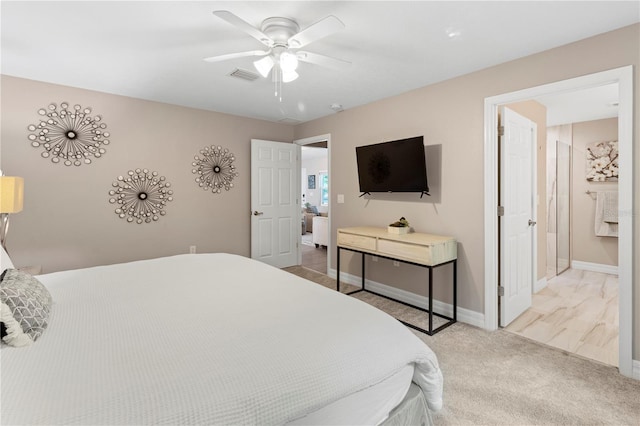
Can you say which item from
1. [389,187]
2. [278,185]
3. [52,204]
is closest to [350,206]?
[389,187]

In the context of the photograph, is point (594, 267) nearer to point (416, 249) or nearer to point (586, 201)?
point (586, 201)

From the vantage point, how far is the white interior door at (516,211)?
2.89 metres

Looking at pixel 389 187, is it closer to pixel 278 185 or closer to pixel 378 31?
pixel 378 31

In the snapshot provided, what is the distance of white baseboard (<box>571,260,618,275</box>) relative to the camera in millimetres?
4734

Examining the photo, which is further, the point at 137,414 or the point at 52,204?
the point at 52,204

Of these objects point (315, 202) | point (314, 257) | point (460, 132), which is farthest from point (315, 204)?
point (460, 132)

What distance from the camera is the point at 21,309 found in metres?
1.22

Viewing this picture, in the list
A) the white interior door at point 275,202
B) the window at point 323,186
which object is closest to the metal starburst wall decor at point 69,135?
the white interior door at point 275,202

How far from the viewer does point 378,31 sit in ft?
7.22

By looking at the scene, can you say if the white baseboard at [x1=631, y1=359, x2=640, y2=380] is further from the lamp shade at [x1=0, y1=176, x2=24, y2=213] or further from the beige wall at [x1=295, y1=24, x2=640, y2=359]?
the lamp shade at [x1=0, y1=176, x2=24, y2=213]

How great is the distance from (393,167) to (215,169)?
244cm

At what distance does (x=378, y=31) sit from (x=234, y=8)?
98 centimetres

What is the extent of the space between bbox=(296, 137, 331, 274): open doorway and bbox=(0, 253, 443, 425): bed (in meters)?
4.61

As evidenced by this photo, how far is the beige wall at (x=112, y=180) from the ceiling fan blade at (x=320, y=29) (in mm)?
2656
